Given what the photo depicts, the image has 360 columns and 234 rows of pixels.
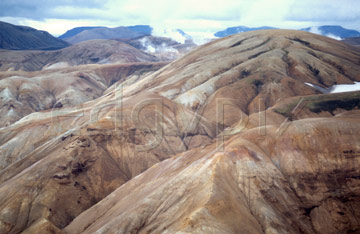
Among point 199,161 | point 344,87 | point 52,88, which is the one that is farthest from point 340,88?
point 52,88

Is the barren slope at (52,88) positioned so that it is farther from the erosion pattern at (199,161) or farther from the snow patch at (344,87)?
the snow patch at (344,87)

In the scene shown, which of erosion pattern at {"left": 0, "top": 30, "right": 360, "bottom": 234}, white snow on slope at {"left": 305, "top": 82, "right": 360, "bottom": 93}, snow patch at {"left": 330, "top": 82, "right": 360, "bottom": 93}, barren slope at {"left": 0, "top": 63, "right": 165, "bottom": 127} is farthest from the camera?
barren slope at {"left": 0, "top": 63, "right": 165, "bottom": 127}

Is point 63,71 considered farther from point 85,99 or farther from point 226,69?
point 226,69

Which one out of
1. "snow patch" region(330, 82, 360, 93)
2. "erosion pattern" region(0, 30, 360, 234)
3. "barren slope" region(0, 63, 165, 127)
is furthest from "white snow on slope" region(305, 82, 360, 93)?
"barren slope" region(0, 63, 165, 127)

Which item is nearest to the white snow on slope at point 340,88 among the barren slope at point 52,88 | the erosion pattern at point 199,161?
the erosion pattern at point 199,161

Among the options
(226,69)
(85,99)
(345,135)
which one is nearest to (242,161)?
(345,135)

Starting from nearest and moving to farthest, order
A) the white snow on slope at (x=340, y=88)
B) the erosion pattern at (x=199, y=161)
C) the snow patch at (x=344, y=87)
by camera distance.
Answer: the erosion pattern at (x=199, y=161) < the white snow on slope at (x=340, y=88) < the snow patch at (x=344, y=87)

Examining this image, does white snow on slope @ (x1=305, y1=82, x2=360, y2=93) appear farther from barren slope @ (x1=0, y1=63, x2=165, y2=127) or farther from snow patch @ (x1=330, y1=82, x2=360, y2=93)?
barren slope @ (x1=0, y1=63, x2=165, y2=127)

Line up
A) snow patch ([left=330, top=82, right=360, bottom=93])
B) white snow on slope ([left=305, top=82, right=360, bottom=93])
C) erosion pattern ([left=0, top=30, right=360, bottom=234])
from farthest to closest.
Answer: snow patch ([left=330, top=82, right=360, bottom=93]), white snow on slope ([left=305, top=82, right=360, bottom=93]), erosion pattern ([left=0, top=30, right=360, bottom=234])
